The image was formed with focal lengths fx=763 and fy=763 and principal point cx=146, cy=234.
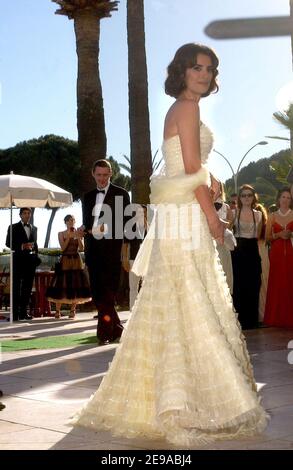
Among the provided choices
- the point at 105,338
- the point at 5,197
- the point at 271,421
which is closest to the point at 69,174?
the point at 5,197

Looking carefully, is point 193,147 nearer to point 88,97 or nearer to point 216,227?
point 216,227

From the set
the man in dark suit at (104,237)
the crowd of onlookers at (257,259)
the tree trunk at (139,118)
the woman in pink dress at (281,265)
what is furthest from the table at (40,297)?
the man in dark suit at (104,237)

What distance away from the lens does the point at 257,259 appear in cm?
1130

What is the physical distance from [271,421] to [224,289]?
2.92 feet

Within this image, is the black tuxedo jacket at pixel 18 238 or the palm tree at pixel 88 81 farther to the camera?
the palm tree at pixel 88 81

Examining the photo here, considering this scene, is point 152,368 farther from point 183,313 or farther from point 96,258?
point 96,258

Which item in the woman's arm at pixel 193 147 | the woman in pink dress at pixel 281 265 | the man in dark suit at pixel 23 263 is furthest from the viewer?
the man in dark suit at pixel 23 263

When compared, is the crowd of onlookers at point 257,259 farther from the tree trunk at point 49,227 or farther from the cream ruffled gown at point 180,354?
the tree trunk at point 49,227

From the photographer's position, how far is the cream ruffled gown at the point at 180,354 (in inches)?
158

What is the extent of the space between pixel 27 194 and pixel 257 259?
495 centimetres

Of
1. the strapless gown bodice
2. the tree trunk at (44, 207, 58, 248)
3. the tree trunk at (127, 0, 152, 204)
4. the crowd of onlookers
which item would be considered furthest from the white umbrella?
the tree trunk at (44, 207, 58, 248)

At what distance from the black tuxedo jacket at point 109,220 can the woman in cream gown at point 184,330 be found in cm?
473

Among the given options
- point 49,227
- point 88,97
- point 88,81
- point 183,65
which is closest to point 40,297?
point 88,97

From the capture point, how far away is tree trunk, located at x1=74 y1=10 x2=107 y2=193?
16672mm
